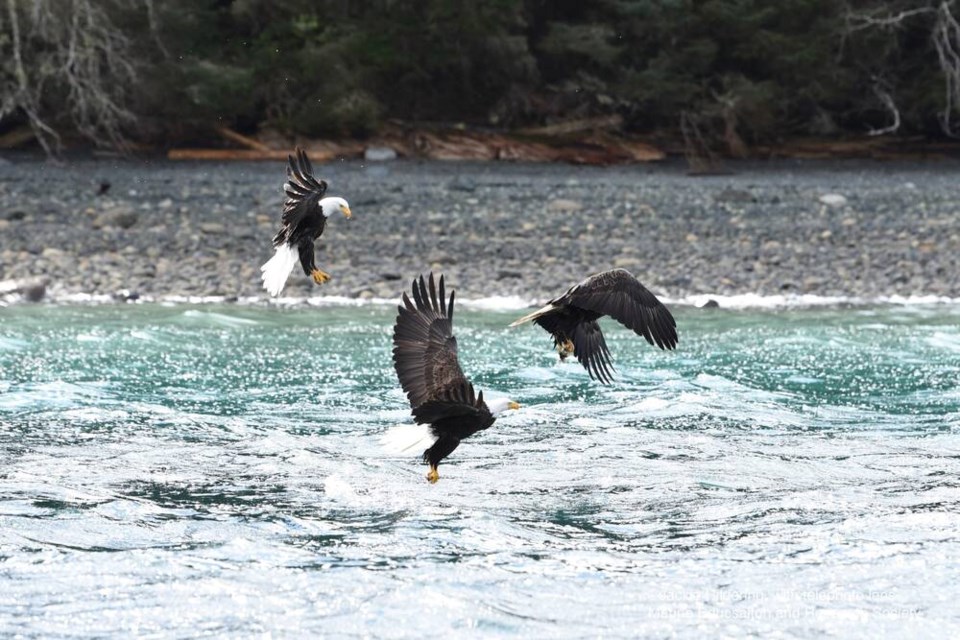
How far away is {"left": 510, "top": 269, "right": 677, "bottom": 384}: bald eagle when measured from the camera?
686cm

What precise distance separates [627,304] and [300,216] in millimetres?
1778

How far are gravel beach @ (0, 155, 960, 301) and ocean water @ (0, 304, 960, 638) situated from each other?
2624 millimetres

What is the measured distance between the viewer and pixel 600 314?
7.09 m

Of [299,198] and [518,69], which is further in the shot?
[518,69]

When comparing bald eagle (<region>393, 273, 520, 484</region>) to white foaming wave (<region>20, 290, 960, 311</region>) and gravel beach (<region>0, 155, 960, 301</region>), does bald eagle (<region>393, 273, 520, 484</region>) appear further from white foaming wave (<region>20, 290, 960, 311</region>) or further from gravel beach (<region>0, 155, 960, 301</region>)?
gravel beach (<region>0, 155, 960, 301</region>)

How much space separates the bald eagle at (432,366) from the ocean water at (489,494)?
47cm

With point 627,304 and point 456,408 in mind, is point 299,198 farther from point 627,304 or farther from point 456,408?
point 456,408

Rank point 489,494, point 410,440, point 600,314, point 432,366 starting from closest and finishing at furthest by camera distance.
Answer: point 432,366
point 410,440
point 489,494
point 600,314

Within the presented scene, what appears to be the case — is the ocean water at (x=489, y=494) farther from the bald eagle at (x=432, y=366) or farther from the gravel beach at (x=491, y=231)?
the gravel beach at (x=491, y=231)

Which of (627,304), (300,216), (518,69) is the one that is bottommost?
(627,304)

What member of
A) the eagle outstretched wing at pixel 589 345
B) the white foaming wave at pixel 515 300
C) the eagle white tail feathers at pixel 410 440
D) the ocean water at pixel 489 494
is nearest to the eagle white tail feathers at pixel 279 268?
the ocean water at pixel 489 494

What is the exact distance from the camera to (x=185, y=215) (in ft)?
50.2

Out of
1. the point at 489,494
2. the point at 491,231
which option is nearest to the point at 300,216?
the point at 489,494

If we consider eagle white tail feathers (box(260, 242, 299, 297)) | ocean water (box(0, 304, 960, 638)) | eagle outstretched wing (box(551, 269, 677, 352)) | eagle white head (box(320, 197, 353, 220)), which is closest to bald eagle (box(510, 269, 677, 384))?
eagle outstretched wing (box(551, 269, 677, 352))
